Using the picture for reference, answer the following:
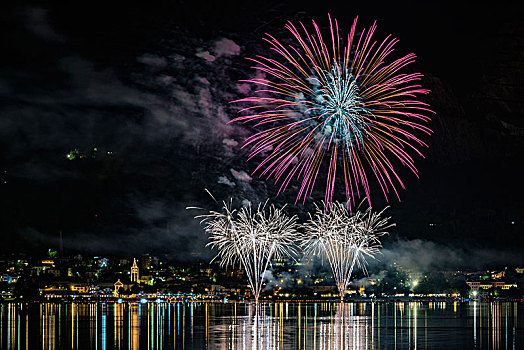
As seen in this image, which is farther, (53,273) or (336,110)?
(53,273)

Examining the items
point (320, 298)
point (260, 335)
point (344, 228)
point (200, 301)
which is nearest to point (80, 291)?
point (200, 301)

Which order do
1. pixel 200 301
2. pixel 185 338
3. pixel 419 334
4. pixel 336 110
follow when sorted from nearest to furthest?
pixel 336 110, pixel 185 338, pixel 419 334, pixel 200 301

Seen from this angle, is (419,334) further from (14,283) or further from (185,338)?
(14,283)

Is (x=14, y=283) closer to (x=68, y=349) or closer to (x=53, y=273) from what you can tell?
(x=53, y=273)

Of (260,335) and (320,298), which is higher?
(260,335)

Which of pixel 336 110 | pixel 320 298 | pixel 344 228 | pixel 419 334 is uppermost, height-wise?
pixel 336 110

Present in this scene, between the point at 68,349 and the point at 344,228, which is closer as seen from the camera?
the point at 68,349

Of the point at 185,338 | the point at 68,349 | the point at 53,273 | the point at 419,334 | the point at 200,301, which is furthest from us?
the point at 53,273

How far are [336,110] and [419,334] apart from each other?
2413cm

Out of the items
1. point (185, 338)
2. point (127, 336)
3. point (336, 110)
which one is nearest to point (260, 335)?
point (185, 338)

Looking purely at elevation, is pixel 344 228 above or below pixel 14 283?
above

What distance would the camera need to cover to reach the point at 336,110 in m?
42.4

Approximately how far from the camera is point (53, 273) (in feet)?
652

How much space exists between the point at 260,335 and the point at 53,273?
15623 cm
